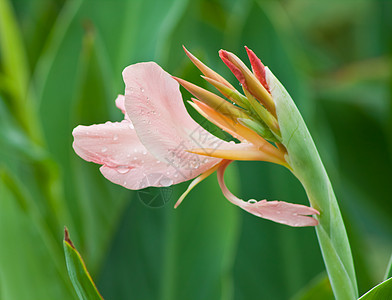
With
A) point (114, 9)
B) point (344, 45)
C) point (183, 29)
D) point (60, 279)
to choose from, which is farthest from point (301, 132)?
point (344, 45)

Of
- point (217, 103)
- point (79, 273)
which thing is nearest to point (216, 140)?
point (217, 103)

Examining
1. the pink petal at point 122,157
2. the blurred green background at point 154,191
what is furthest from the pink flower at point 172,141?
the blurred green background at point 154,191

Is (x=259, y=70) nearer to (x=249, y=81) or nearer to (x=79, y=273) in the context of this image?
Result: (x=249, y=81)

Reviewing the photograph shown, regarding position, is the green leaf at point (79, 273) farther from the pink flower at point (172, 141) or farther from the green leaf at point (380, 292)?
the green leaf at point (380, 292)

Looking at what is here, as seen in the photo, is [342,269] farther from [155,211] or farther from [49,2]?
[49,2]

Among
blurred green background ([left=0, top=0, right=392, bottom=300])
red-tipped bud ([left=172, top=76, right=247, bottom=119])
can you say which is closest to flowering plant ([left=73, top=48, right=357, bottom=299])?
red-tipped bud ([left=172, top=76, right=247, bottom=119])

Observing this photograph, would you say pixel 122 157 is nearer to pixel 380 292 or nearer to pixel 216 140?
pixel 216 140

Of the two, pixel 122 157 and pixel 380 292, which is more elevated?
pixel 122 157
